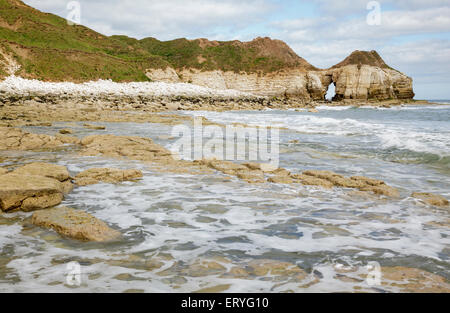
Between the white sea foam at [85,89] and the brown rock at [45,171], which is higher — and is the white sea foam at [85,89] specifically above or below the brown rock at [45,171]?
above

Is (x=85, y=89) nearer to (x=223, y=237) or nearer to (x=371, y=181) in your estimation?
(x=371, y=181)

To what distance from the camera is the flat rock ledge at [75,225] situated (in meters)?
3.80

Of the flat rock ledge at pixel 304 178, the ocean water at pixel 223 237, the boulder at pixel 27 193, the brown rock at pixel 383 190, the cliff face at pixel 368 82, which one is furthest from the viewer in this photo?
the cliff face at pixel 368 82


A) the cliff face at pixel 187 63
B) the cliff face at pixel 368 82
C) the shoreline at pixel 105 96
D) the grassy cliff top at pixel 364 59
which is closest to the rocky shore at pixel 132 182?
the shoreline at pixel 105 96

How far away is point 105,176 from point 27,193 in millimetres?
1899

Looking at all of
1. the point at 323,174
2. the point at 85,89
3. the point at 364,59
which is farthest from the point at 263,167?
the point at 364,59

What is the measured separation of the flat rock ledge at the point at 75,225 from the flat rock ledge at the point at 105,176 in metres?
1.87

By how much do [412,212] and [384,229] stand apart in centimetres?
111

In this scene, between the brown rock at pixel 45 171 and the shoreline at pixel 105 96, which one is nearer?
the brown rock at pixel 45 171

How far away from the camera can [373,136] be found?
15.0m

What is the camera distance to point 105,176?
6.57 m

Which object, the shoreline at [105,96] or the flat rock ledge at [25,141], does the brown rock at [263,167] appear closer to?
the flat rock ledge at [25,141]

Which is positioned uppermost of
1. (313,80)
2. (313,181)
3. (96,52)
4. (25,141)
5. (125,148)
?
(96,52)

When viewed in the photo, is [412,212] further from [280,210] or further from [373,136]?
[373,136]
